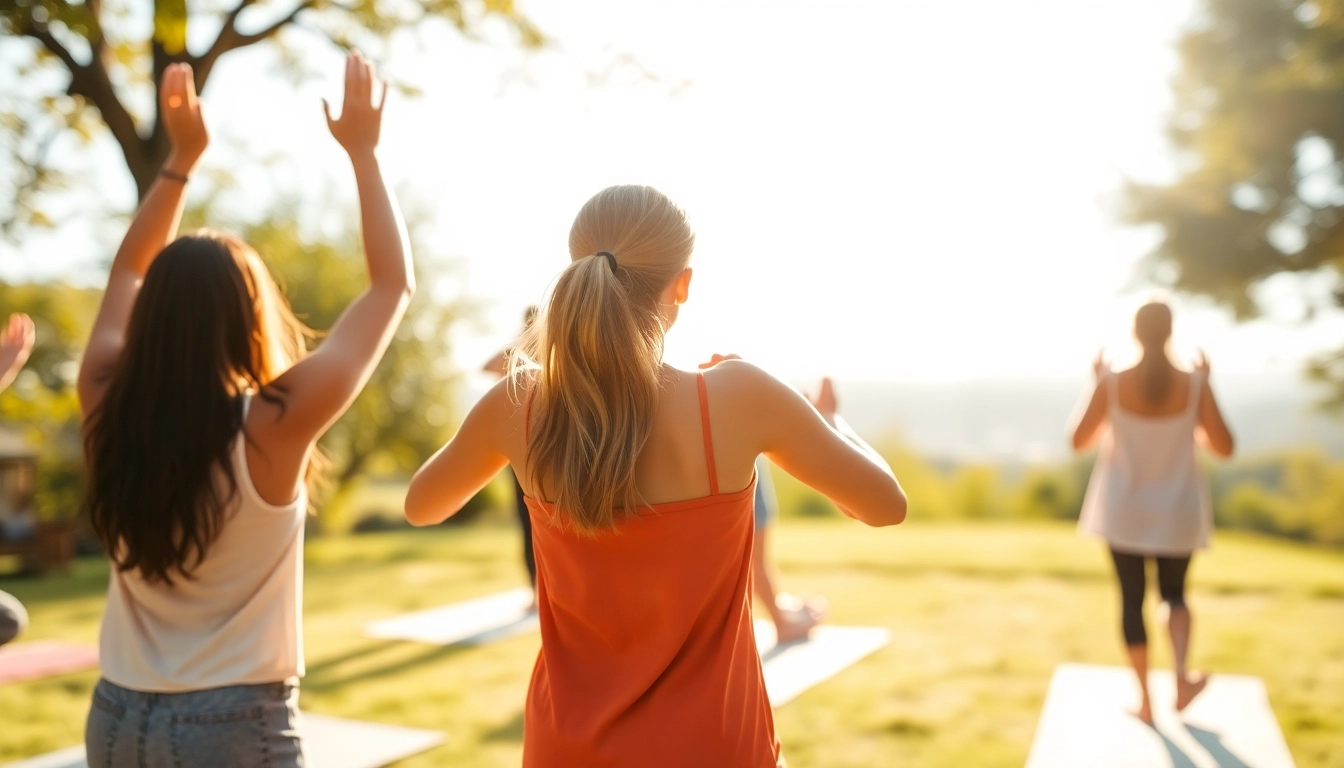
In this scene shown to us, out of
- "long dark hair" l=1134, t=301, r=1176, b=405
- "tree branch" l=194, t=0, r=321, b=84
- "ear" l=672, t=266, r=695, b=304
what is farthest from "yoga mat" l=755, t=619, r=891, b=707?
"tree branch" l=194, t=0, r=321, b=84

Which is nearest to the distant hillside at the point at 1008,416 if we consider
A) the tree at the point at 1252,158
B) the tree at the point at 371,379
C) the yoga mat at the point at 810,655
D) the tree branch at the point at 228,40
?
the tree at the point at 371,379

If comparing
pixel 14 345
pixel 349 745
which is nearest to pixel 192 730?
pixel 14 345

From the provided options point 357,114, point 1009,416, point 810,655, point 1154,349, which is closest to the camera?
point 357,114

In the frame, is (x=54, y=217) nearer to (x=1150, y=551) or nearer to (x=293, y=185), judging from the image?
(x=1150, y=551)

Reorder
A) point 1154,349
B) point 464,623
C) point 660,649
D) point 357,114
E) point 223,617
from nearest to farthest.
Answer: point 660,649 → point 223,617 → point 357,114 → point 1154,349 → point 464,623

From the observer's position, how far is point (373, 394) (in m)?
14.7

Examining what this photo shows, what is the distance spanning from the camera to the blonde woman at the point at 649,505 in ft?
5.00

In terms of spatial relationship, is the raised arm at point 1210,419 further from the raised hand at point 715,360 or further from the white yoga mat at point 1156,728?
the raised hand at point 715,360

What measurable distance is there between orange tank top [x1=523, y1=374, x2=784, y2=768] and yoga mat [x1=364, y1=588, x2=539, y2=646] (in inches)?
186

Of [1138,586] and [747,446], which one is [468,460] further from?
[1138,586]

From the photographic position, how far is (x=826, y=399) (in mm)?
1831

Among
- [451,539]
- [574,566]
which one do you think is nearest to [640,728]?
[574,566]

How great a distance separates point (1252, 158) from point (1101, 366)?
871 cm

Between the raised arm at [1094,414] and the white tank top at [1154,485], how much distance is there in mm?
31
